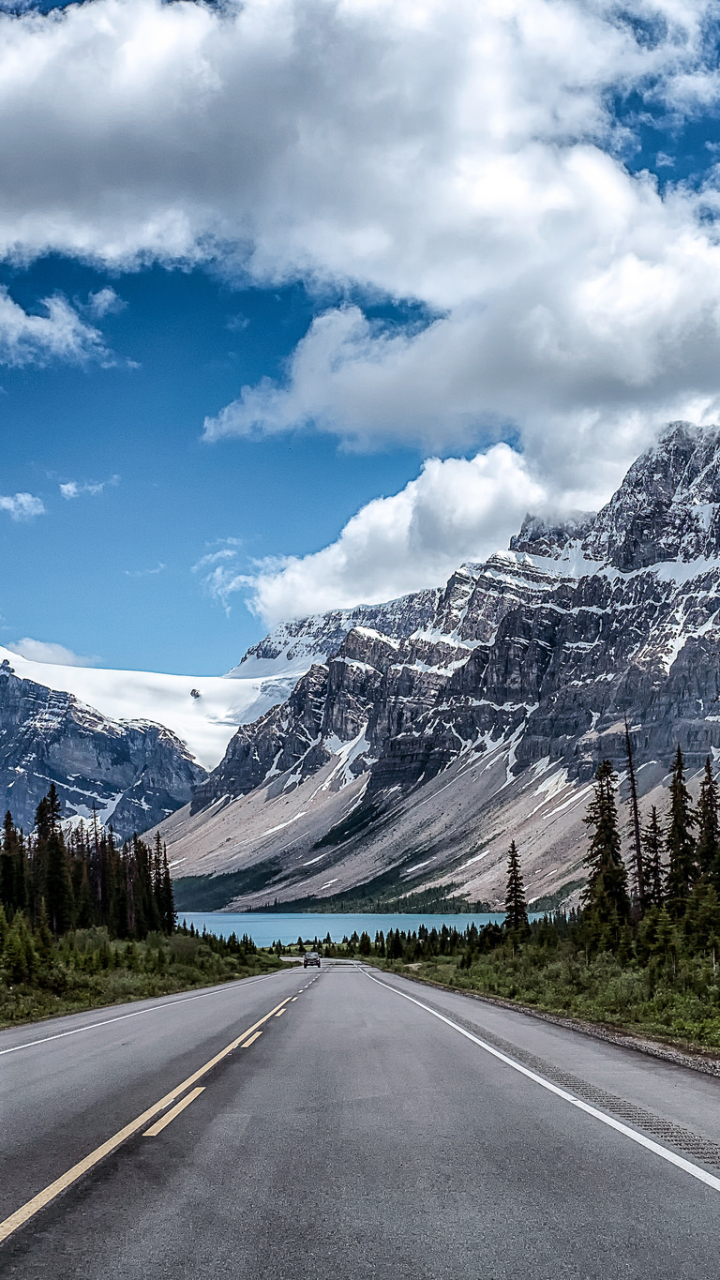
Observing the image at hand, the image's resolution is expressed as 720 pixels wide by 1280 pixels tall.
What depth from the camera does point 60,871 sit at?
302 feet

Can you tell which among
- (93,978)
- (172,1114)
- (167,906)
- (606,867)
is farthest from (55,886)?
(172,1114)

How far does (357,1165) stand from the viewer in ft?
26.7

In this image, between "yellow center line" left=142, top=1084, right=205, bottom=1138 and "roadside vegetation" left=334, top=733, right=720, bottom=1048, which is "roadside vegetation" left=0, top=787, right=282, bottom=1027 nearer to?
"roadside vegetation" left=334, top=733, right=720, bottom=1048

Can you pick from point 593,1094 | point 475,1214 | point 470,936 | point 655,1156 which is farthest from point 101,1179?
point 470,936

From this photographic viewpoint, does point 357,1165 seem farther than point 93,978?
No

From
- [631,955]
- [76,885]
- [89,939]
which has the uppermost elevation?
[76,885]

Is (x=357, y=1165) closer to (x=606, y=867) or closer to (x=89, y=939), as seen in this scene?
(x=606, y=867)

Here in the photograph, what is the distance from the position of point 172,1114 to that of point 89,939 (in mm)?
61474

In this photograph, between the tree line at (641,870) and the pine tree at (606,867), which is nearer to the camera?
the tree line at (641,870)

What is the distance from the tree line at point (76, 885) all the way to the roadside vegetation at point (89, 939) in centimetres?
10

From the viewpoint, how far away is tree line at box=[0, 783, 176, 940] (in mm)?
91188

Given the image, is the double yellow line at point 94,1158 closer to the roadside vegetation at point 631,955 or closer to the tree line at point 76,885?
the roadside vegetation at point 631,955

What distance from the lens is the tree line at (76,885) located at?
91188 mm

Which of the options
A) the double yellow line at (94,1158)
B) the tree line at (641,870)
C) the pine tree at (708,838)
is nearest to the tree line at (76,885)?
the tree line at (641,870)
